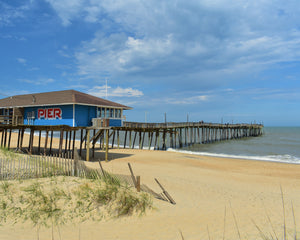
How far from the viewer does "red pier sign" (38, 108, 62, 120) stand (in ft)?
63.6

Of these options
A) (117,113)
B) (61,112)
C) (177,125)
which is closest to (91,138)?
(117,113)

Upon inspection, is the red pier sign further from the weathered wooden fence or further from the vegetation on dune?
the vegetation on dune

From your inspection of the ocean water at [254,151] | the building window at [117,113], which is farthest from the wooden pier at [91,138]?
the ocean water at [254,151]

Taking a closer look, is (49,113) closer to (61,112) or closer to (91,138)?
(61,112)

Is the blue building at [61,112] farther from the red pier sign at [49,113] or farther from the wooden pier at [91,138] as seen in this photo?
the wooden pier at [91,138]

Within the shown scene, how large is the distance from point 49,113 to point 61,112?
1533mm

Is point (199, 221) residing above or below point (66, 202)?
below

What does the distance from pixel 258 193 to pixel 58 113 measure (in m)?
16.8

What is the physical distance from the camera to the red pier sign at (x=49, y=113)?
1939cm

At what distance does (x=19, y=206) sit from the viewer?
7730 mm

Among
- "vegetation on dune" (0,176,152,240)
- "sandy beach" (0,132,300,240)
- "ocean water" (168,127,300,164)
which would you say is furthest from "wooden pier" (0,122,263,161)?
"sandy beach" (0,132,300,240)

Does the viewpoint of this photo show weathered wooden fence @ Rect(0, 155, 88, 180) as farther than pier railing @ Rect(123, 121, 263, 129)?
No

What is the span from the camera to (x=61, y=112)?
1923 cm

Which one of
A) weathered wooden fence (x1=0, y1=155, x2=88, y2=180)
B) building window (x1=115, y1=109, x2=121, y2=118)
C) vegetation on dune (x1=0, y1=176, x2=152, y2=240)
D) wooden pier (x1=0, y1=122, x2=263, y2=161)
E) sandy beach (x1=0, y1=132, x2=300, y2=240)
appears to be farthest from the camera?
building window (x1=115, y1=109, x2=121, y2=118)
